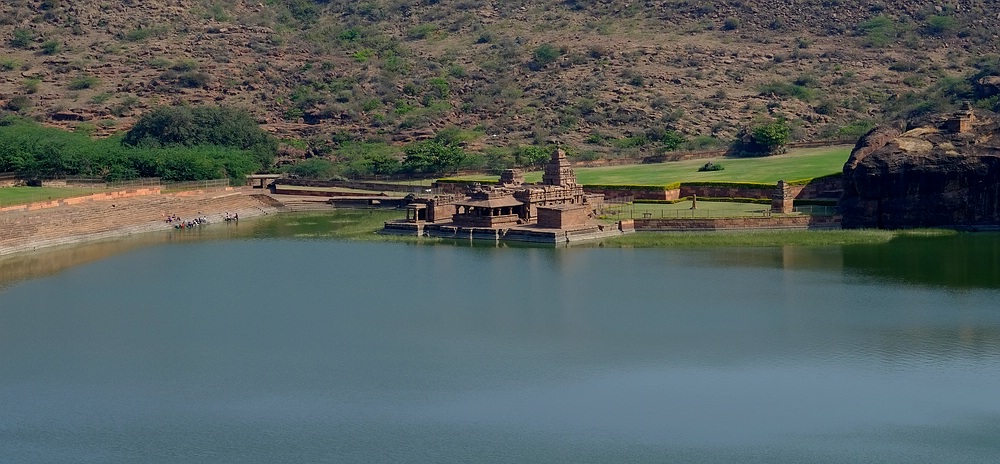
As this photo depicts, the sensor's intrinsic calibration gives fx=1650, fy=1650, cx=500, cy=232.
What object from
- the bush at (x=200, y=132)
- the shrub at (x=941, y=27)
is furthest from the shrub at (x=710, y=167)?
the shrub at (x=941, y=27)

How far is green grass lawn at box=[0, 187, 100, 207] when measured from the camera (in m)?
76.4

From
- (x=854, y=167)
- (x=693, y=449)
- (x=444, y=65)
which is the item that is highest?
(x=444, y=65)

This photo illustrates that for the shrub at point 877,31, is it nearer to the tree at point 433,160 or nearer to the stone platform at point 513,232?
the tree at point 433,160

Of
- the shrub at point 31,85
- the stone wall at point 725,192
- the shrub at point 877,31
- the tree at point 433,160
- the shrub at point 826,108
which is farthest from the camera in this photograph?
the shrub at point 877,31

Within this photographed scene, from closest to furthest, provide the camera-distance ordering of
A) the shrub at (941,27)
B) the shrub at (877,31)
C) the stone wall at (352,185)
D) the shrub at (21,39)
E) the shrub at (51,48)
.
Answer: the stone wall at (352,185)
the shrub at (877,31)
the shrub at (51,48)
the shrub at (941,27)
the shrub at (21,39)

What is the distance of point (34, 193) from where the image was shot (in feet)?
264

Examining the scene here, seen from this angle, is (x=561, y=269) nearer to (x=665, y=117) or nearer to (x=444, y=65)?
(x=665, y=117)

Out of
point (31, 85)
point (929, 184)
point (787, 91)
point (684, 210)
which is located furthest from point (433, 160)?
point (31, 85)

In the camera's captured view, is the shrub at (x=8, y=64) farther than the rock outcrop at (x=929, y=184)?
Yes

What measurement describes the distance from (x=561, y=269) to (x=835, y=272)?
9999 mm

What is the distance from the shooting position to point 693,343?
46562 millimetres

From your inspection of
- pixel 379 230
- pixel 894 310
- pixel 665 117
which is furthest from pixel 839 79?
pixel 894 310

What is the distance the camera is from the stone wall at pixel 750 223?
233 feet

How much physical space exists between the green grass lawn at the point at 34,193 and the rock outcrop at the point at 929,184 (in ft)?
120
